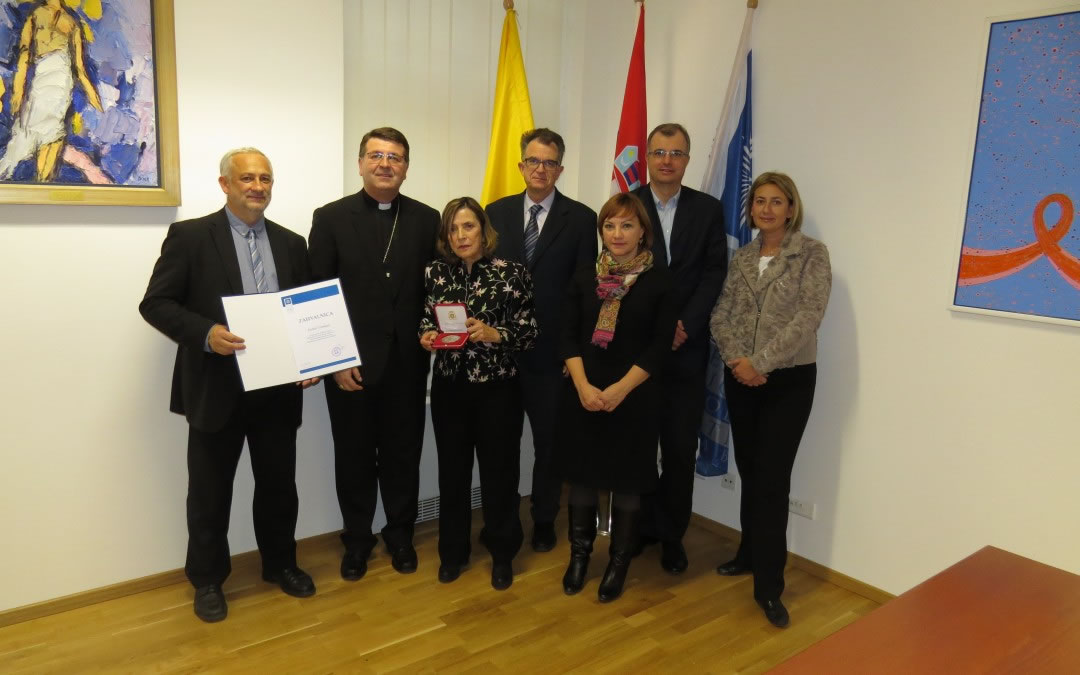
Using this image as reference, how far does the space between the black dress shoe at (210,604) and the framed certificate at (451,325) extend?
122 centimetres

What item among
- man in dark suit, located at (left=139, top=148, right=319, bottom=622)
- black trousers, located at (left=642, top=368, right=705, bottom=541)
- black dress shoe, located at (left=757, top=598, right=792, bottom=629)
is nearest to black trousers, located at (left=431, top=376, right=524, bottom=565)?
man in dark suit, located at (left=139, top=148, right=319, bottom=622)

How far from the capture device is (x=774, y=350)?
2656mm

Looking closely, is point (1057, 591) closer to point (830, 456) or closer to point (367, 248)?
point (830, 456)

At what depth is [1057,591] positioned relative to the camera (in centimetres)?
142

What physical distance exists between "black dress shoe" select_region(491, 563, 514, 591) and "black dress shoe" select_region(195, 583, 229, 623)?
1008 millimetres

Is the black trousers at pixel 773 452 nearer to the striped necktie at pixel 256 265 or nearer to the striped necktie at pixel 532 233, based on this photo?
the striped necktie at pixel 532 233

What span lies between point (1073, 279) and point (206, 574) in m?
3.15

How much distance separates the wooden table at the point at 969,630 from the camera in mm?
1188

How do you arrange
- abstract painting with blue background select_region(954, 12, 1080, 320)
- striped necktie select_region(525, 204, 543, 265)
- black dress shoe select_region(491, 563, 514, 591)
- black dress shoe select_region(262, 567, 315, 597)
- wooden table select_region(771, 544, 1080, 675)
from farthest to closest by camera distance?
striped necktie select_region(525, 204, 543, 265), black dress shoe select_region(491, 563, 514, 591), black dress shoe select_region(262, 567, 315, 597), abstract painting with blue background select_region(954, 12, 1080, 320), wooden table select_region(771, 544, 1080, 675)

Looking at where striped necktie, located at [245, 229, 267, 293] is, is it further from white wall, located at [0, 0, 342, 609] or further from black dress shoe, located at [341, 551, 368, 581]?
black dress shoe, located at [341, 551, 368, 581]

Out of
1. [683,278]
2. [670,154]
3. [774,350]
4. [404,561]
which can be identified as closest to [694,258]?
[683,278]

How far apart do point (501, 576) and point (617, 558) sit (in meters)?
0.48

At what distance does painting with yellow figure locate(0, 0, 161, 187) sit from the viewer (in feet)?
7.87

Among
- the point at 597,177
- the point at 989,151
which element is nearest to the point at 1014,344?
the point at 989,151
